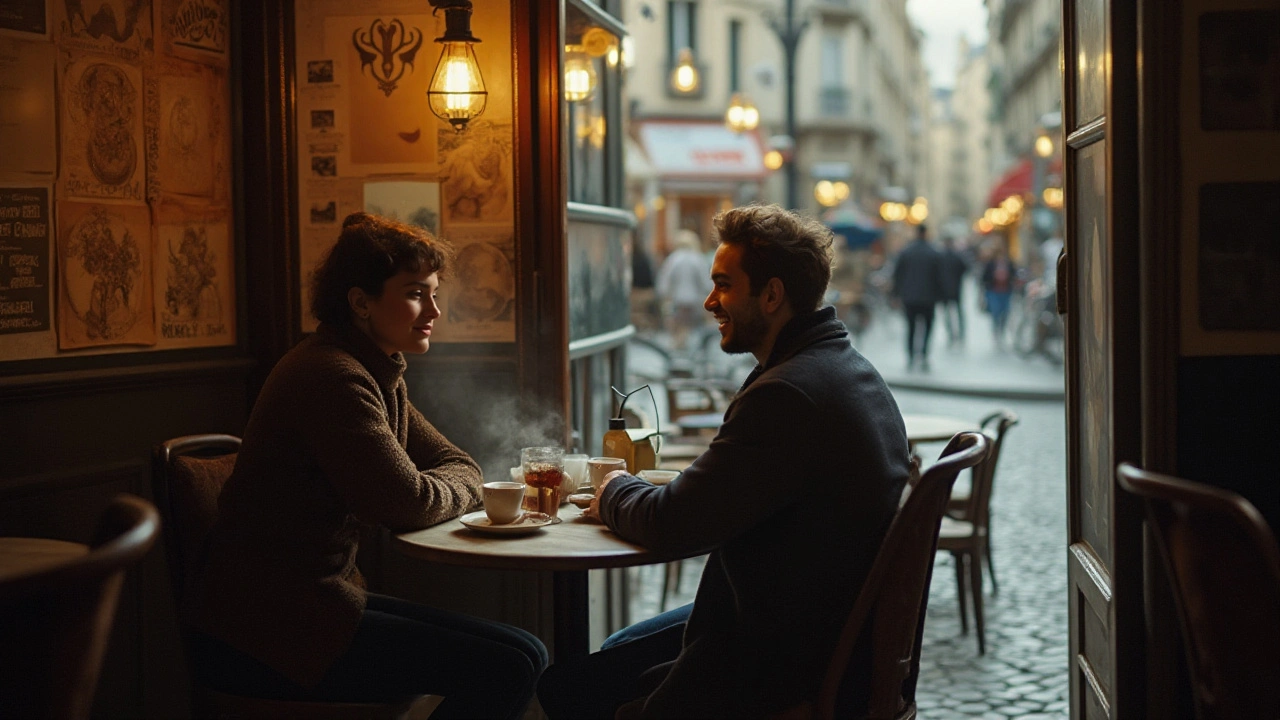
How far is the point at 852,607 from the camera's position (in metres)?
2.52

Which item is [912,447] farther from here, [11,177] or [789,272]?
[11,177]

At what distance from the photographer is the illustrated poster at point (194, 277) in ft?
13.1

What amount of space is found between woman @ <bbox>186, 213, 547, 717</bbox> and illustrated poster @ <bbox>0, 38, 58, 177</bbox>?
45.0 inches

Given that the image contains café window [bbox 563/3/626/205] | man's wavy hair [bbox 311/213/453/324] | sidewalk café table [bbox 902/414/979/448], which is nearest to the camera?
man's wavy hair [bbox 311/213/453/324]

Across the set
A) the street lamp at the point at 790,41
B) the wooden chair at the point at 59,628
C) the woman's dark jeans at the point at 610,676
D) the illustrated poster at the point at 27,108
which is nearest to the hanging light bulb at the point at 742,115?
the street lamp at the point at 790,41

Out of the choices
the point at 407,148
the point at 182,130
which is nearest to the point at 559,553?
the point at 407,148

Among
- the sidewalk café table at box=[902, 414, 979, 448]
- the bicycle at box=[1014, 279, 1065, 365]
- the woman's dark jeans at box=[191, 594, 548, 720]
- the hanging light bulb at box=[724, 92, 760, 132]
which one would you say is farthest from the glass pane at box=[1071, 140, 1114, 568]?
the hanging light bulb at box=[724, 92, 760, 132]

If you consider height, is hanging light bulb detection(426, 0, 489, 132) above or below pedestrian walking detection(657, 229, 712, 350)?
above

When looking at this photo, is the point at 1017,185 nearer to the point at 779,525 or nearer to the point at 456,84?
the point at 456,84

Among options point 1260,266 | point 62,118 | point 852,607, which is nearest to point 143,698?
point 62,118

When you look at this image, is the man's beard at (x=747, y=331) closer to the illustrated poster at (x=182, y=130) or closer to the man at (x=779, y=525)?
the man at (x=779, y=525)

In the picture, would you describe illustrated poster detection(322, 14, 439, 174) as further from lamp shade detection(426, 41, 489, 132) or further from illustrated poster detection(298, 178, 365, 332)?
lamp shade detection(426, 41, 489, 132)

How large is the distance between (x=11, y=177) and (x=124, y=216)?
42 cm

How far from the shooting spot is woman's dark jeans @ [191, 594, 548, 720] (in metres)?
2.85
